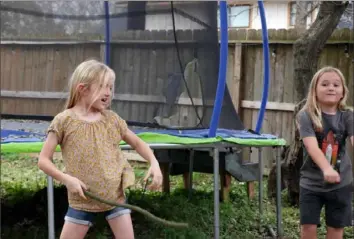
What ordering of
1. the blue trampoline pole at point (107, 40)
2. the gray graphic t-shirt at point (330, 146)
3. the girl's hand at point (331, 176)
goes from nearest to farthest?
the girl's hand at point (331, 176) → the gray graphic t-shirt at point (330, 146) → the blue trampoline pole at point (107, 40)

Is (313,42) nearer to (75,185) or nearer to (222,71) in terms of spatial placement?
(222,71)

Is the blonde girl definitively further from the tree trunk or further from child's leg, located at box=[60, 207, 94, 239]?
the tree trunk

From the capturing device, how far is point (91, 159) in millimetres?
2523

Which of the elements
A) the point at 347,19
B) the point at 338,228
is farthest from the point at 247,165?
the point at 347,19

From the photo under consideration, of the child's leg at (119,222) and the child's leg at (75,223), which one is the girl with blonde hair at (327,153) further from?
the child's leg at (75,223)

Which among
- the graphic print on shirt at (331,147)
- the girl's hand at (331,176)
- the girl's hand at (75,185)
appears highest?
the graphic print on shirt at (331,147)

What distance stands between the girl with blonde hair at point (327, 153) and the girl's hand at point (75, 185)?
133cm

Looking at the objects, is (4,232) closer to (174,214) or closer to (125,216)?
(174,214)

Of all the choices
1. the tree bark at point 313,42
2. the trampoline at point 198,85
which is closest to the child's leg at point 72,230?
the trampoline at point 198,85

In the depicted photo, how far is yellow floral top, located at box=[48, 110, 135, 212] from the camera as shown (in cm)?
252

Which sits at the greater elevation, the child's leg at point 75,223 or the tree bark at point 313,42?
the tree bark at point 313,42

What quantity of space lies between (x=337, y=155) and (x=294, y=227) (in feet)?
5.97

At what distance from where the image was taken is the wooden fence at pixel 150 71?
5453 millimetres

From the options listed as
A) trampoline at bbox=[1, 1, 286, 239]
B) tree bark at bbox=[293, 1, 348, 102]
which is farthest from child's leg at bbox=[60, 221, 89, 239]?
tree bark at bbox=[293, 1, 348, 102]
